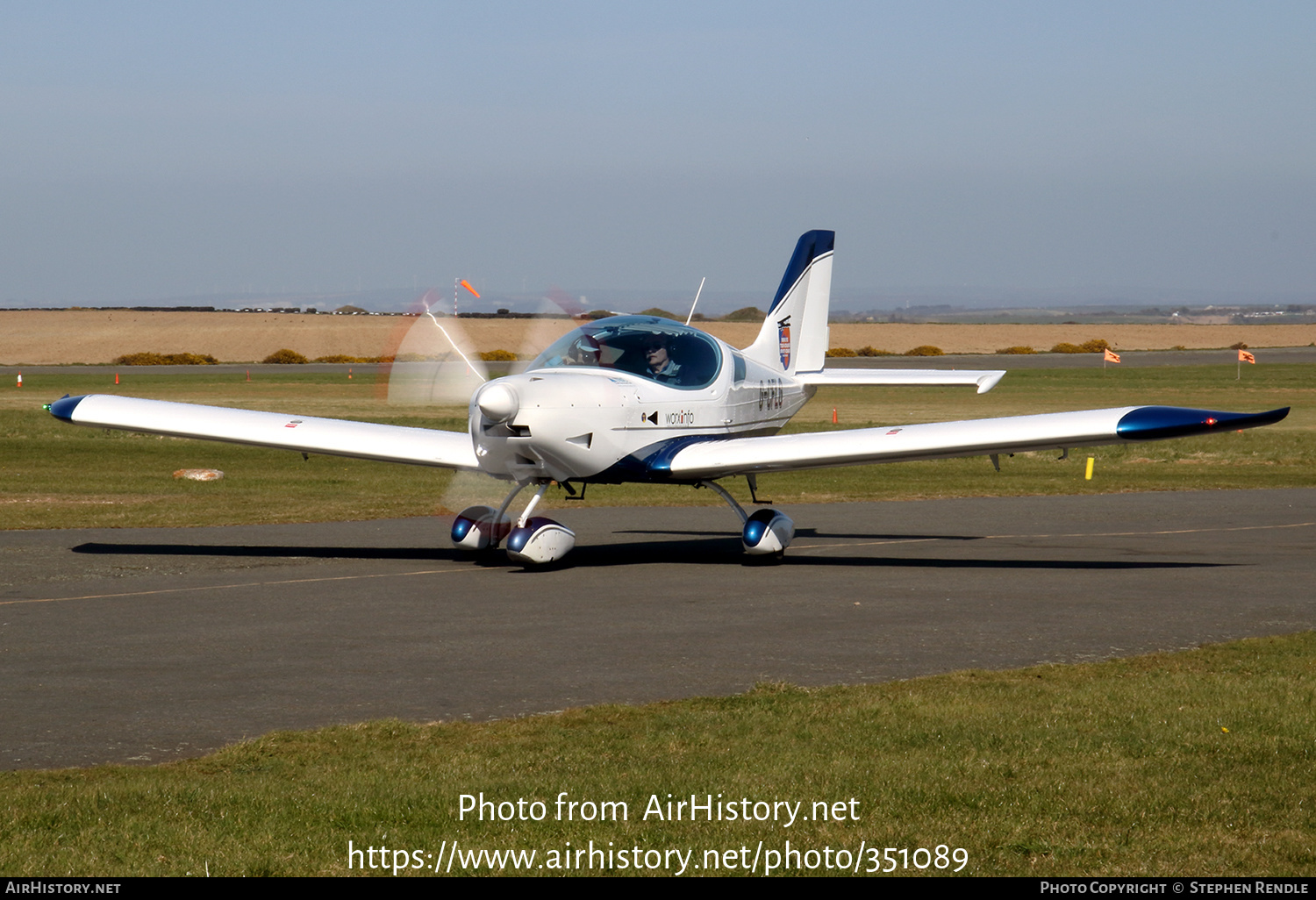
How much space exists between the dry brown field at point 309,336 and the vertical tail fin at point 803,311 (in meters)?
63.7

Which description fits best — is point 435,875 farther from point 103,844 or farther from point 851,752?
point 851,752

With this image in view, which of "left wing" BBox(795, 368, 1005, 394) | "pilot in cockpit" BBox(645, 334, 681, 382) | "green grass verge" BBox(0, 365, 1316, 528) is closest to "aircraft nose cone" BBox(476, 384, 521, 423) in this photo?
"pilot in cockpit" BBox(645, 334, 681, 382)

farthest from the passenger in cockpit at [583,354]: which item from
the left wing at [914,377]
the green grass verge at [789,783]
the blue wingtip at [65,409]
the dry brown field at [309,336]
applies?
the dry brown field at [309,336]

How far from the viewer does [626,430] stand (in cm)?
1473

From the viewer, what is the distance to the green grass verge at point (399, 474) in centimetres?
2052

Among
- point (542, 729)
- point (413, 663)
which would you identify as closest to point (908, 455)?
point (413, 663)

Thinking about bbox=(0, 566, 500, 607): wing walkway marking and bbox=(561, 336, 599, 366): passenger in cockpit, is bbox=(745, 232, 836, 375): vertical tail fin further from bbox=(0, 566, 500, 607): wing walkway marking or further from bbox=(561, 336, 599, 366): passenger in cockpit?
bbox=(0, 566, 500, 607): wing walkway marking

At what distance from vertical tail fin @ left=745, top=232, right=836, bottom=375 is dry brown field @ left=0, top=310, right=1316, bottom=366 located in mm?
63711

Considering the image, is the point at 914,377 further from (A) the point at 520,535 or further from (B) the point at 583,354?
(A) the point at 520,535

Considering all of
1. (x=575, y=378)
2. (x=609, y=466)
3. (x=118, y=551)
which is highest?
(x=575, y=378)

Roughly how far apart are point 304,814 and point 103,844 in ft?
2.63

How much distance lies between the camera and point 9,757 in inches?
279

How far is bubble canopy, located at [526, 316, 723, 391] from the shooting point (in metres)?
15.0

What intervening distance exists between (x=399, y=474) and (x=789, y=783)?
68.4 ft
